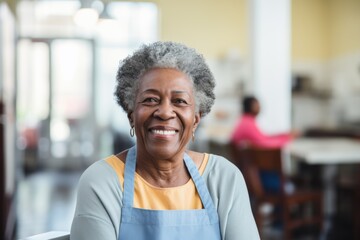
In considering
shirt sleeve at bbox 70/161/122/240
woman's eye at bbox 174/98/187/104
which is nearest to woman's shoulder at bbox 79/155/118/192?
shirt sleeve at bbox 70/161/122/240

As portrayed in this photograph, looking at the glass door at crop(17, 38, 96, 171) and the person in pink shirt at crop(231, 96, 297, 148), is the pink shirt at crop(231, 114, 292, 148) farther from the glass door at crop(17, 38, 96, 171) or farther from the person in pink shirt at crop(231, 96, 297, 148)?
the glass door at crop(17, 38, 96, 171)

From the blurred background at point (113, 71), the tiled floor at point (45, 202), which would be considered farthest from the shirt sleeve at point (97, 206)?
the blurred background at point (113, 71)

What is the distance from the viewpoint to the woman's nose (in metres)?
1.35

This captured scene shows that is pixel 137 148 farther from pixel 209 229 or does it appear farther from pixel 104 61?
pixel 104 61

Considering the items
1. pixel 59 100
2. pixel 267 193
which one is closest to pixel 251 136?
pixel 267 193

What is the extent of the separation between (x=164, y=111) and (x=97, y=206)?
11.3 inches

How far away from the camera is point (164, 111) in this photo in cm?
135

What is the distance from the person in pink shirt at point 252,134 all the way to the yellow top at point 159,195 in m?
2.69

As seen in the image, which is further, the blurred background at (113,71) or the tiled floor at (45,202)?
the blurred background at (113,71)

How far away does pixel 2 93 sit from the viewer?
4.03 metres

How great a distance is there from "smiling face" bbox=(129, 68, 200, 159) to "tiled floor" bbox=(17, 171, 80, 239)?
3.24m

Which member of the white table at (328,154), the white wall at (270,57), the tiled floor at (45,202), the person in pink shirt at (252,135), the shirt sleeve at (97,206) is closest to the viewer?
the shirt sleeve at (97,206)

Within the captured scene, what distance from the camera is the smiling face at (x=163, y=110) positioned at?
136 cm

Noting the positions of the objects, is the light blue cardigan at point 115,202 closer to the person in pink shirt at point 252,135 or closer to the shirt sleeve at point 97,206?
the shirt sleeve at point 97,206
